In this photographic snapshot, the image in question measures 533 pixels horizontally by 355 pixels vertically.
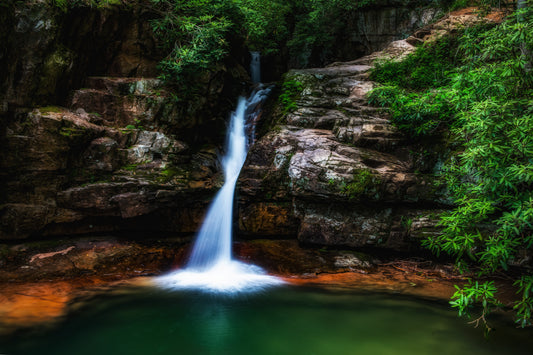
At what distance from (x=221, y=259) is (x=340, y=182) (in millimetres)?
3456

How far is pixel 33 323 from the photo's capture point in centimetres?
444

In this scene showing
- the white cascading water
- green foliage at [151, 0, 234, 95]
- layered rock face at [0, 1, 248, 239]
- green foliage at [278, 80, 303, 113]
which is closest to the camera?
the white cascading water

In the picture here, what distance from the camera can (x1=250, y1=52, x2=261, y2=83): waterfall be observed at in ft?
50.1

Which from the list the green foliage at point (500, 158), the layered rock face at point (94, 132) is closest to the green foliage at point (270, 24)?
the layered rock face at point (94, 132)

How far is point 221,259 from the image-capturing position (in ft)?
24.6

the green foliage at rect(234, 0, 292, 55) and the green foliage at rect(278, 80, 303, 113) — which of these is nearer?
the green foliage at rect(278, 80, 303, 113)

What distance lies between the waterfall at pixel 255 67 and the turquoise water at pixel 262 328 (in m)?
11.9

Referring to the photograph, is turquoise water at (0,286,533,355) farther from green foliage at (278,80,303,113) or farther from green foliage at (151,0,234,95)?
green foliage at (151,0,234,95)

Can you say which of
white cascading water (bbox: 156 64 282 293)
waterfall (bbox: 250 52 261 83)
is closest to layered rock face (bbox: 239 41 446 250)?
white cascading water (bbox: 156 64 282 293)

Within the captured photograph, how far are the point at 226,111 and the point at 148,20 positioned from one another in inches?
137

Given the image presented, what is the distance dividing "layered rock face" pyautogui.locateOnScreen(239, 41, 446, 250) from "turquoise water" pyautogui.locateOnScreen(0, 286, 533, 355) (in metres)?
1.81

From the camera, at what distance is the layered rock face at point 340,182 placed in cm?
689

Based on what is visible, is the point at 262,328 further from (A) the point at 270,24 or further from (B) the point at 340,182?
(A) the point at 270,24

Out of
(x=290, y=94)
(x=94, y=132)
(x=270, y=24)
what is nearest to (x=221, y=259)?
(x=94, y=132)
